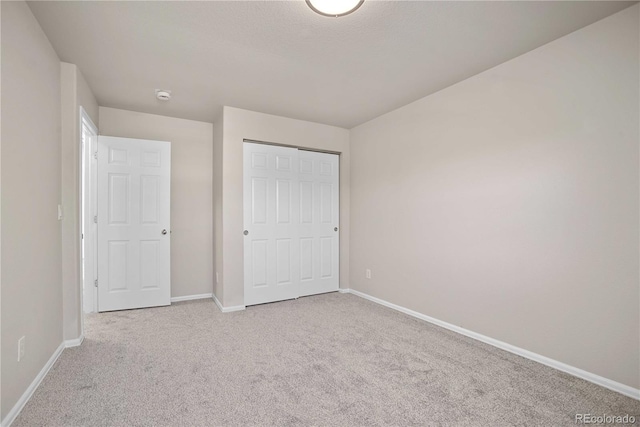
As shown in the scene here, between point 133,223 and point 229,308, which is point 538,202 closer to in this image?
point 229,308

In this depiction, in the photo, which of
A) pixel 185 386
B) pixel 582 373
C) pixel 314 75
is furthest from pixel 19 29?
pixel 582 373

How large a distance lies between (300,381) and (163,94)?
2933 millimetres

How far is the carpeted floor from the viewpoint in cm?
167

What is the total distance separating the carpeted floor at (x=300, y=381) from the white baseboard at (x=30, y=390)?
0.04 metres

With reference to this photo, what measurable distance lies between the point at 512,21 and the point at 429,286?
2314mm

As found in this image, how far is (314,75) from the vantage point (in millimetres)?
2727

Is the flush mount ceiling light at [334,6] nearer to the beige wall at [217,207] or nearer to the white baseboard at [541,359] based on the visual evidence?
the beige wall at [217,207]

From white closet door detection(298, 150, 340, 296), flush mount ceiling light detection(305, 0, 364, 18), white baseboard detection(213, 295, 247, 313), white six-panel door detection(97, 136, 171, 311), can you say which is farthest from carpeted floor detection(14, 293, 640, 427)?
flush mount ceiling light detection(305, 0, 364, 18)

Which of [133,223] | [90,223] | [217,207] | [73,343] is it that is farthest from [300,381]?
[90,223]

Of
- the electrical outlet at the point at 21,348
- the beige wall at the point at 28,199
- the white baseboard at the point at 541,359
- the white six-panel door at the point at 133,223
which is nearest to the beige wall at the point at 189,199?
the white six-panel door at the point at 133,223

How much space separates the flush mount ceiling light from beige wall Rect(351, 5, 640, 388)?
4.93 feet

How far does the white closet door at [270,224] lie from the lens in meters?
3.73

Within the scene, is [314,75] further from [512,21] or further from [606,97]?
[606,97]

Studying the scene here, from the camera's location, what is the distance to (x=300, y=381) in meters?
2.01
